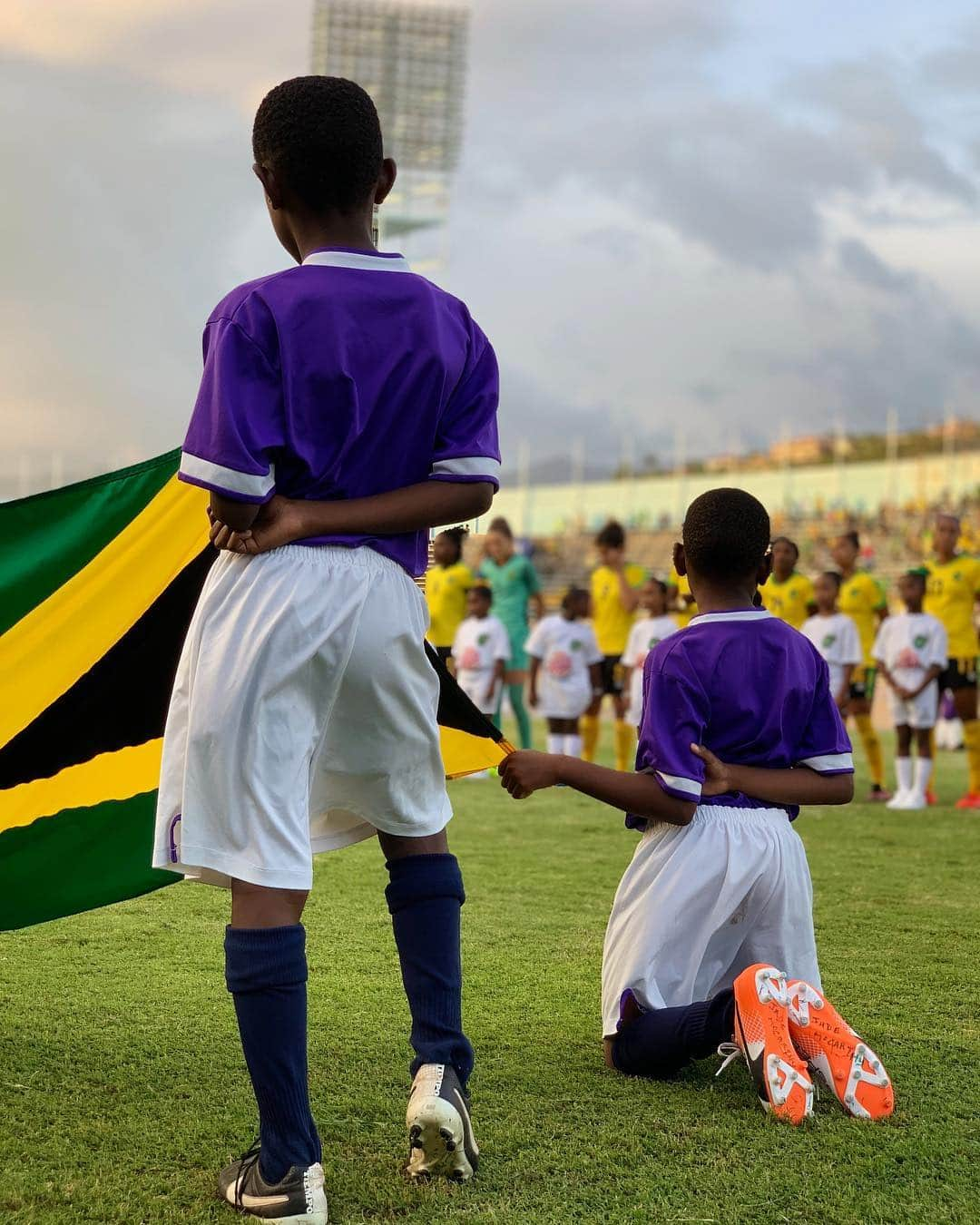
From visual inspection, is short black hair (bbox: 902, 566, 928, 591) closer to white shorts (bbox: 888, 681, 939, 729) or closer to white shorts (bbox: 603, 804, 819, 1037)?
white shorts (bbox: 888, 681, 939, 729)

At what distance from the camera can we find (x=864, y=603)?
35.3 ft

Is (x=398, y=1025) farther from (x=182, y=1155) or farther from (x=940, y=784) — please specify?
(x=940, y=784)

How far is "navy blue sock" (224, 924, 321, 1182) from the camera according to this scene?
2334 mm

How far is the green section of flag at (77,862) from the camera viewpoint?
3.33 metres

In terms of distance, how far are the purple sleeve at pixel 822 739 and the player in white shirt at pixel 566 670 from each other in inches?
301

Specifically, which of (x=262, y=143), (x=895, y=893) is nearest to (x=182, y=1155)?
(x=262, y=143)

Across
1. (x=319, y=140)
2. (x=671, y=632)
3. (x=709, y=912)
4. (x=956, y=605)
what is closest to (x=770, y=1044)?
(x=709, y=912)

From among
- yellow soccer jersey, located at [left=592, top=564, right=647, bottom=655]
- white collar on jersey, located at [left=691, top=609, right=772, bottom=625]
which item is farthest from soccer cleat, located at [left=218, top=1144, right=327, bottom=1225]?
yellow soccer jersey, located at [left=592, top=564, right=647, bottom=655]

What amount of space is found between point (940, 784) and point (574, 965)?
7374 mm

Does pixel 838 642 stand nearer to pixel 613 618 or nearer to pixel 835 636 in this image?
pixel 835 636

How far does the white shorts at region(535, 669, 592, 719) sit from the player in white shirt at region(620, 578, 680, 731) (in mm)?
394

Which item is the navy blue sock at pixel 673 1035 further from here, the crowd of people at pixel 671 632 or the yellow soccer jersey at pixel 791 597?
the yellow soccer jersey at pixel 791 597

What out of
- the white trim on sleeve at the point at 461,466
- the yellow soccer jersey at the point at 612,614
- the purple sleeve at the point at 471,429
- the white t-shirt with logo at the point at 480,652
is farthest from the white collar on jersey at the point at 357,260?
the yellow soccer jersey at the point at 612,614

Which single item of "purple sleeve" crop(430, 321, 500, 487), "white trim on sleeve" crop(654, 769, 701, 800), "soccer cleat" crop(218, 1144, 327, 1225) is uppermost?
"purple sleeve" crop(430, 321, 500, 487)
